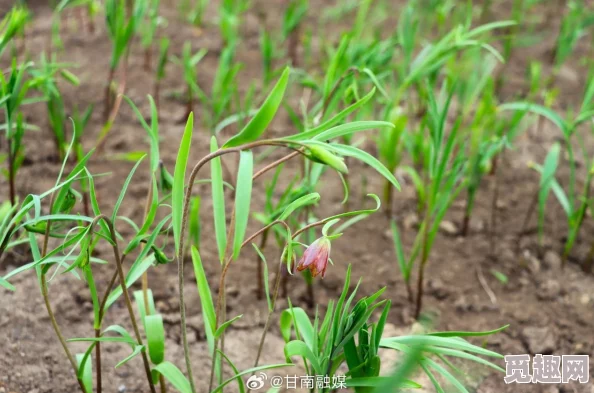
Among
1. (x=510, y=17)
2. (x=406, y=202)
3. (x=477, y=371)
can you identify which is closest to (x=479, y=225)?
(x=406, y=202)

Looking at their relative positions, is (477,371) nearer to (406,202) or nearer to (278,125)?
(406,202)

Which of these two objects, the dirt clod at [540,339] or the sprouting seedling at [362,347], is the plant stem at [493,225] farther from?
the sprouting seedling at [362,347]

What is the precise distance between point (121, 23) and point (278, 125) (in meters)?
0.80

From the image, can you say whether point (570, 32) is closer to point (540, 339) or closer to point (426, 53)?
point (426, 53)

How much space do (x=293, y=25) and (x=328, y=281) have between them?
1.24 metres

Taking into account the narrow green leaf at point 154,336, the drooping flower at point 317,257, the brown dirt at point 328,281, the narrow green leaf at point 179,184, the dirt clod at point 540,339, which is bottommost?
the dirt clod at point 540,339

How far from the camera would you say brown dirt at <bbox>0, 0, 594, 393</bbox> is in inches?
70.9

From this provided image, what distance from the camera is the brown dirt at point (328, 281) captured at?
1.80 metres

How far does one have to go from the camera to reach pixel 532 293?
2160 millimetres

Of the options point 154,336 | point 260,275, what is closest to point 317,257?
point 154,336

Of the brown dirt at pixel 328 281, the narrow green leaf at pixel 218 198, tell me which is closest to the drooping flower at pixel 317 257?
the narrow green leaf at pixel 218 198

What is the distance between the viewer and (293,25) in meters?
2.90

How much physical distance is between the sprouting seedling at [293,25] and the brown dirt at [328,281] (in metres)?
0.39

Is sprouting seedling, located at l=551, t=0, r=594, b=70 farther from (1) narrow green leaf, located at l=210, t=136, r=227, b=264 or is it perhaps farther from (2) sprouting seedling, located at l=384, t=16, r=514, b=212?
(1) narrow green leaf, located at l=210, t=136, r=227, b=264
